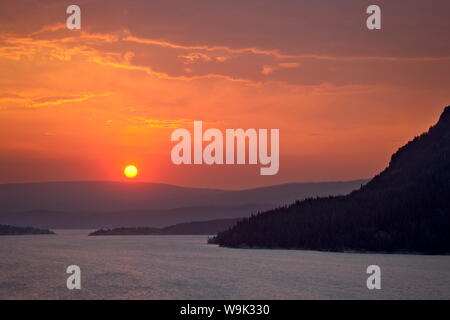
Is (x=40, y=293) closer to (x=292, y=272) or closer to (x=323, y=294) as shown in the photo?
(x=323, y=294)

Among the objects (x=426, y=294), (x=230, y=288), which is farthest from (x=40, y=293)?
(x=426, y=294)

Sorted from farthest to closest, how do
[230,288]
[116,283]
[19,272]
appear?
[19,272] < [116,283] < [230,288]

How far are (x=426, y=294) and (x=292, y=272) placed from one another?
52.5 metres
